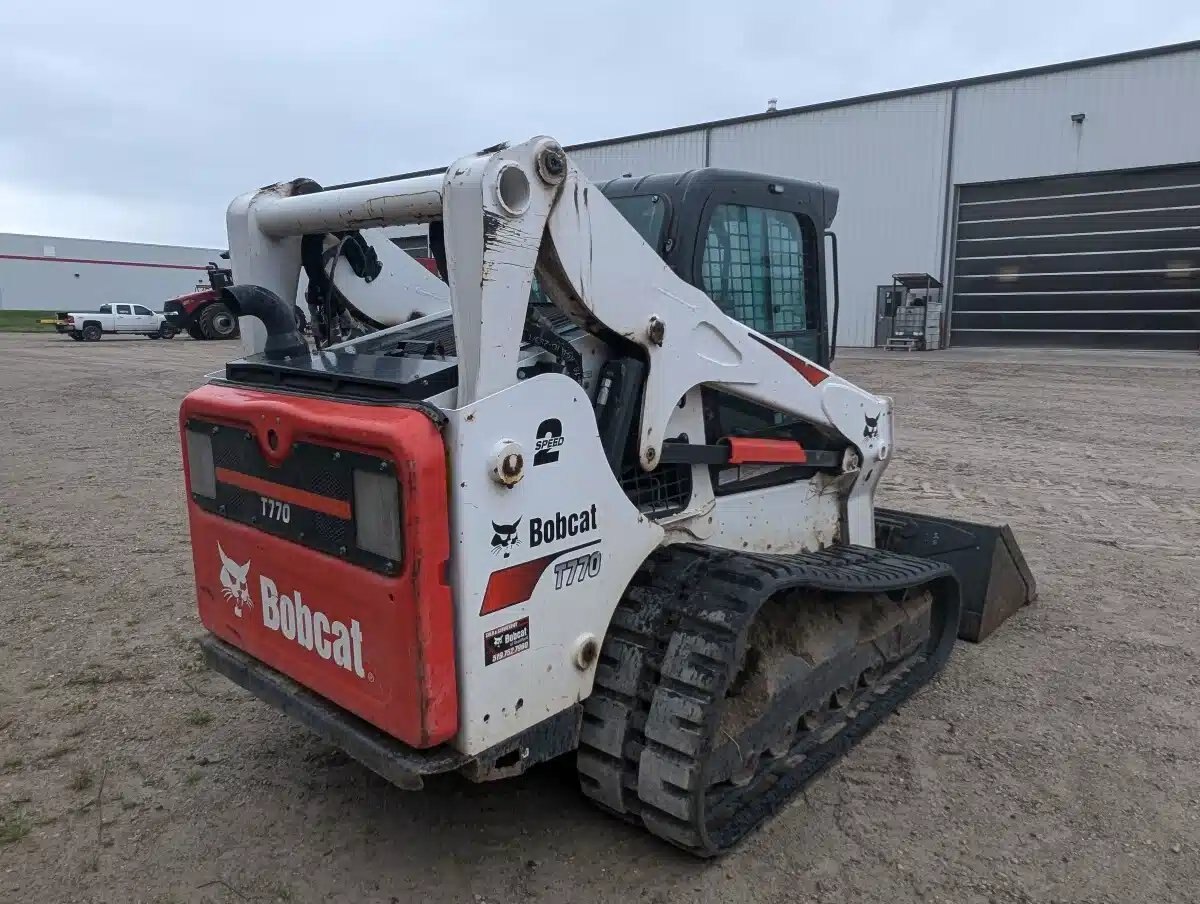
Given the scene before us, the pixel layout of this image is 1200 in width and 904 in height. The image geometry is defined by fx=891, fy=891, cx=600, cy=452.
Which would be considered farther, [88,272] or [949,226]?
[88,272]

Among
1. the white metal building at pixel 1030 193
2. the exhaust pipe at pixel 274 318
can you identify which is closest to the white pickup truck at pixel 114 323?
the white metal building at pixel 1030 193

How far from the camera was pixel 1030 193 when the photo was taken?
68.6 ft

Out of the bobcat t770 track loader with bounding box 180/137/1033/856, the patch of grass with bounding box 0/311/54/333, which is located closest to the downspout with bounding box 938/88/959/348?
the bobcat t770 track loader with bounding box 180/137/1033/856

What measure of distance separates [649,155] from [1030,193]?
34.8 feet

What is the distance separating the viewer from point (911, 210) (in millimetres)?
22469

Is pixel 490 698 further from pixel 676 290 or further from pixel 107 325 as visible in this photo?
pixel 107 325

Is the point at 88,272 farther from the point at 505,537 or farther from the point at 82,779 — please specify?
the point at 505,537

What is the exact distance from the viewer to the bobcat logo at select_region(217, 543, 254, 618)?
2973 millimetres

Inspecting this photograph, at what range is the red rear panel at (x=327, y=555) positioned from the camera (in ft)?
7.54

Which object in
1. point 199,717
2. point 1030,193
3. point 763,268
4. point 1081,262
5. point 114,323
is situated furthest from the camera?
point 114,323

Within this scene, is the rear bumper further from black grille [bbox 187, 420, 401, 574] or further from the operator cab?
the operator cab

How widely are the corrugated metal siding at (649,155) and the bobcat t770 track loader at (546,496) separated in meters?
22.8

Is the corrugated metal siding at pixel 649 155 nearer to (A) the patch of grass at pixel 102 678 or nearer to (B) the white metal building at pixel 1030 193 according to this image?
(B) the white metal building at pixel 1030 193

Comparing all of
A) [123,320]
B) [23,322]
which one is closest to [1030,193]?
[123,320]
